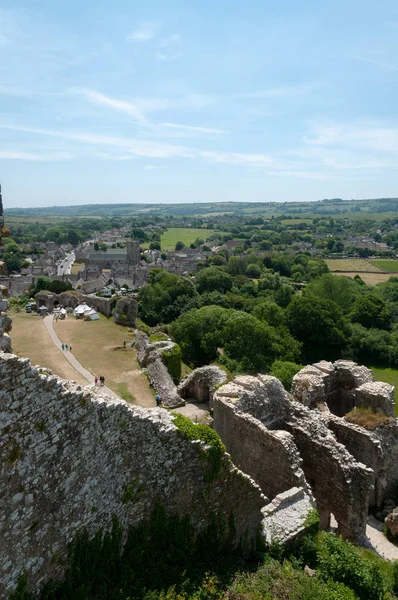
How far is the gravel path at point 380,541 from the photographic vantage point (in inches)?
483

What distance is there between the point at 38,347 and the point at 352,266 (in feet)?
313

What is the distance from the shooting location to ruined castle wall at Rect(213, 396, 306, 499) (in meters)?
11.0

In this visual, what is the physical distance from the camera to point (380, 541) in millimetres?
12867

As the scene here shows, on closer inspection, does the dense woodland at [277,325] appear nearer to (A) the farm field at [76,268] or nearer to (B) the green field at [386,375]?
(B) the green field at [386,375]

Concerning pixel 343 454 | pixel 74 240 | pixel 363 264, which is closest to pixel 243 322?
pixel 343 454

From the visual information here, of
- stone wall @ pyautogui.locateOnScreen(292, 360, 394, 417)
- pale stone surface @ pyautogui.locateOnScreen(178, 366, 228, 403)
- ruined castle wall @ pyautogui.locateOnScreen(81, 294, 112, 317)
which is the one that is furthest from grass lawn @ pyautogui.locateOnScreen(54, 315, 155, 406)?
stone wall @ pyautogui.locateOnScreen(292, 360, 394, 417)

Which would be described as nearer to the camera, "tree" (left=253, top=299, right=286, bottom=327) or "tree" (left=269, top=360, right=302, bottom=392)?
"tree" (left=269, top=360, right=302, bottom=392)

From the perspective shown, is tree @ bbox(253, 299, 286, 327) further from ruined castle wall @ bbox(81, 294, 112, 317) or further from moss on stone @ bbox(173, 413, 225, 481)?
moss on stone @ bbox(173, 413, 225, 481)

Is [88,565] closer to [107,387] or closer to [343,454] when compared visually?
[343,454]

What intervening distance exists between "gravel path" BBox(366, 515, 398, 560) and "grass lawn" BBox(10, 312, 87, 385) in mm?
15211

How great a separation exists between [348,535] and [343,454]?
2263 millimetres

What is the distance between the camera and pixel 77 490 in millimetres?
6516

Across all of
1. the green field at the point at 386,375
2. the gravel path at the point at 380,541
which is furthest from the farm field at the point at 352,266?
the gravel path at the point at 380,541

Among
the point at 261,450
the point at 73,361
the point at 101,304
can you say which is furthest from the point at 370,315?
the point at 261,450
